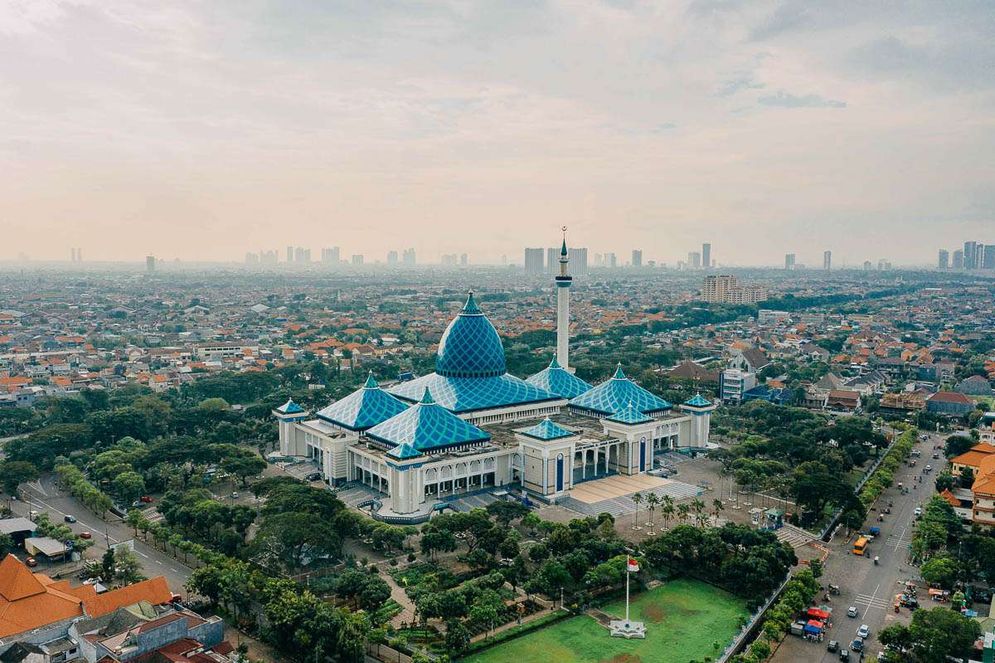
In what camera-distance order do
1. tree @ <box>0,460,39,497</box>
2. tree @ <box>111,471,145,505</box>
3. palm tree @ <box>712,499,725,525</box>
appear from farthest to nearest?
tree @ <box>0,460,39,497</box> → tree @ <box>111,471,145,505</box> → palm tree @ <box>712,499,725,525</box>

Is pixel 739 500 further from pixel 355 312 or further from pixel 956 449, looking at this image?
pixel 355 312

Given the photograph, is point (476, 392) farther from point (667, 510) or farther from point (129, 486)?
point (129, 486)

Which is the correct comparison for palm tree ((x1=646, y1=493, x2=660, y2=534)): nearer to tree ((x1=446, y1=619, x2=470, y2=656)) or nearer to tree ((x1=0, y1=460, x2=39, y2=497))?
tree ((x1=446, y1=619, x2=470, y2=656))

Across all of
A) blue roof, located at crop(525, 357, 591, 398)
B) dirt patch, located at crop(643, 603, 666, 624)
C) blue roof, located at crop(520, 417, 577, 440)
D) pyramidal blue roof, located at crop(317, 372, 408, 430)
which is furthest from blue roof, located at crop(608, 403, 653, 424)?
dirt patch, located at crop(643, 603, 666, 624)

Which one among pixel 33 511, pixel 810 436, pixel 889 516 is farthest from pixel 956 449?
pixel 33 511

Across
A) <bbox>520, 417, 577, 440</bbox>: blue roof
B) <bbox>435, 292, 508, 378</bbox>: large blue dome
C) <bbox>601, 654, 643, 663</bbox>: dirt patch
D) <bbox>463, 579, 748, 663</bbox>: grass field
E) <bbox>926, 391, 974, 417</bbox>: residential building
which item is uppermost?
<bbox>435, 292, 508, 378</bbox>: large blue dome

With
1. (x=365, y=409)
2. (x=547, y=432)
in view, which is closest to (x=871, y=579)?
(x=547, y=432)

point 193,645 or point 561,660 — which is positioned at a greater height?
point 193,645

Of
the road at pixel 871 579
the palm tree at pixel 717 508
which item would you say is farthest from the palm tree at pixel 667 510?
the road at pixel 871 579
